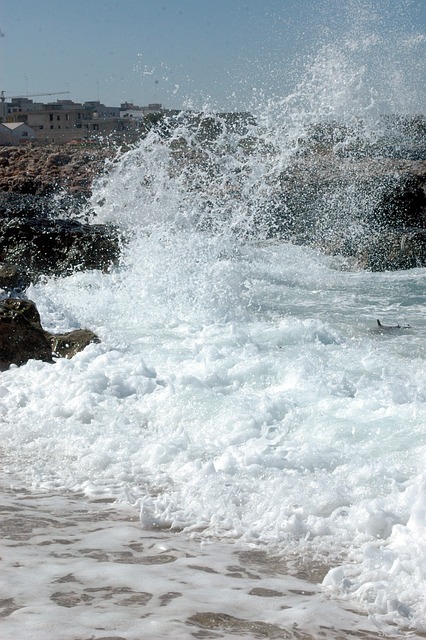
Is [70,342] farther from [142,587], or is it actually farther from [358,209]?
[358,209]

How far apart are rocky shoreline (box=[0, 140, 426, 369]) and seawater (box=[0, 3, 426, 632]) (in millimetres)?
391

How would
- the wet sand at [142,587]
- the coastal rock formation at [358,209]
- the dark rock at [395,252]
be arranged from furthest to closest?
1. the coastal rock formation at [358,209]
2. the dark rock at [395,252]
3. the wet sand at [142,587]

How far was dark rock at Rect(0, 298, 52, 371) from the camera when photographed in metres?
6.80

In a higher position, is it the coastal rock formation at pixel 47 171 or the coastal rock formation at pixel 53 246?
the coastal rock formation at pixel 47 171

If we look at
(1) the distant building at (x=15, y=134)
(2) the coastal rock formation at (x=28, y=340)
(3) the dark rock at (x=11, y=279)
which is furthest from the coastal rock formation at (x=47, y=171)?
(1) the distant building at (x=15, y=134)

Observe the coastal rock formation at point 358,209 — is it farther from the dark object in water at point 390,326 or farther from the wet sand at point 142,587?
the wet sand at point 142,587

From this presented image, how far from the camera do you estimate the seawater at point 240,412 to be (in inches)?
146

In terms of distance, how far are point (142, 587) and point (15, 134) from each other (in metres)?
51.2

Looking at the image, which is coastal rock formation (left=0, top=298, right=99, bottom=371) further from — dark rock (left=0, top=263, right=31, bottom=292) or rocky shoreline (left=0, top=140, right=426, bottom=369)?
dark rock (left=0, top=263, right=31, bottom=292)

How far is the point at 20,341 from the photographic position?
6875 mm

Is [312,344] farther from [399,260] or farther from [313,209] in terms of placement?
[313,209]

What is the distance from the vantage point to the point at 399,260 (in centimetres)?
1351

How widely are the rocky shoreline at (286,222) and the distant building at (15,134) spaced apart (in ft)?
77.2

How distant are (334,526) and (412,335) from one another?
4748mm
